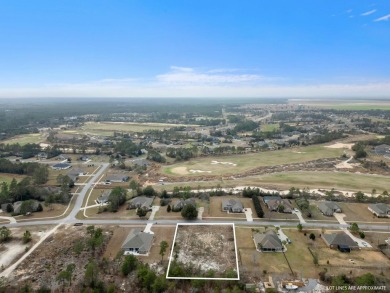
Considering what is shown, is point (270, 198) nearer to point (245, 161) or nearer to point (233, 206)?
point (233, 206)

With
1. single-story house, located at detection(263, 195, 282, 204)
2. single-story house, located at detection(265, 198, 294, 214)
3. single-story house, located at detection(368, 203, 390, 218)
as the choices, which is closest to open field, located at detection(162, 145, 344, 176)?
single-story house, located at detection(263, 195, 282, 204)

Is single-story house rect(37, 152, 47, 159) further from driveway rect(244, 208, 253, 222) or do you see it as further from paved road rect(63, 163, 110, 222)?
driveway rect(244, 208, 253, 222)

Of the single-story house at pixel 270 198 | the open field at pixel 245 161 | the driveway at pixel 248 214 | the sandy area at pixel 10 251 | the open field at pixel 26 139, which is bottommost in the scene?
the open field at pixel 245 161

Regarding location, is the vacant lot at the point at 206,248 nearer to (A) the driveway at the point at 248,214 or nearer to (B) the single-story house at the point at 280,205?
(A) the driveway at the point at 248,214

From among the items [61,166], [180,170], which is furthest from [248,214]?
[61,166]

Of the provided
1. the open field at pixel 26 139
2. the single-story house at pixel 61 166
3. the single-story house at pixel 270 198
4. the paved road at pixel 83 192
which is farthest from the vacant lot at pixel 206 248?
the open field at pixel 26 139

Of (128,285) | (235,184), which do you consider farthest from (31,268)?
(235,184)

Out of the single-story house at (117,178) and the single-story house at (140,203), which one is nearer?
the single-story house at (140,203)
